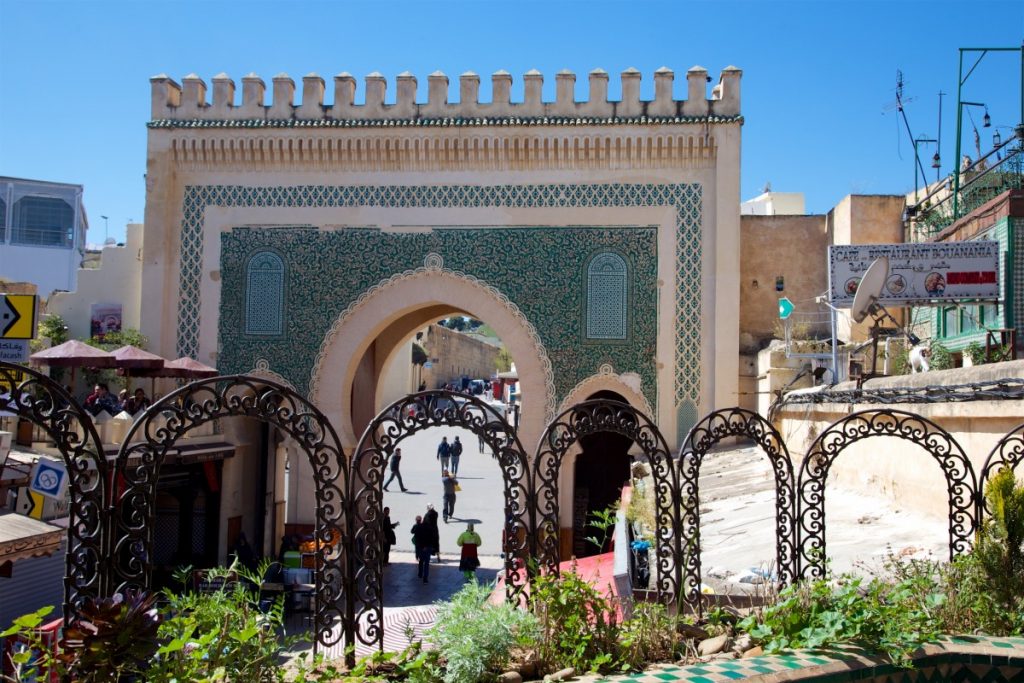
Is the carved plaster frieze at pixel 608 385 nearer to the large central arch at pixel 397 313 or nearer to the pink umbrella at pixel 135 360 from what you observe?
the large central arch at pixel 397 313

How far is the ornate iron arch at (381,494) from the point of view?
4355mm

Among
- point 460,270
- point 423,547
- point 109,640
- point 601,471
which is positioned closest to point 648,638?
point 109,640

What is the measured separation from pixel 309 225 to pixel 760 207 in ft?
38.1

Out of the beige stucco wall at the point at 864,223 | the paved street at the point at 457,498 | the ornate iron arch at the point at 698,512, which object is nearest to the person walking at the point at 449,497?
the paved street at the point at 457,498

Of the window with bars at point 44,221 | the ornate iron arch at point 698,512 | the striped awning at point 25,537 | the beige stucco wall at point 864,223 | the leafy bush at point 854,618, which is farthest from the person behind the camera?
the window with bars at point 44,221

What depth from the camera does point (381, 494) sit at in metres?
4.43

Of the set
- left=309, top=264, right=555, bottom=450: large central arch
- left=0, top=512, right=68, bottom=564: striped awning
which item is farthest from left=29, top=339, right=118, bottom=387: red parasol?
left=0, top=512, right=68, bottom=564: striped awning

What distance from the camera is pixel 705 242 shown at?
12.3 meters

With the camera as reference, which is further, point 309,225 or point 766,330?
point 766,330

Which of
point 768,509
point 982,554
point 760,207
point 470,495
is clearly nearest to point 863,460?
point 768,509

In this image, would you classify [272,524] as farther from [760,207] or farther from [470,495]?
[760,207]

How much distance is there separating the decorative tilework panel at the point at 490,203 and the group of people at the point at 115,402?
1.10 meters

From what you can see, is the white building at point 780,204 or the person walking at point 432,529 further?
the white building at point 780,204

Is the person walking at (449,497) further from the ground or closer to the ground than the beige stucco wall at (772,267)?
closer to the ground
